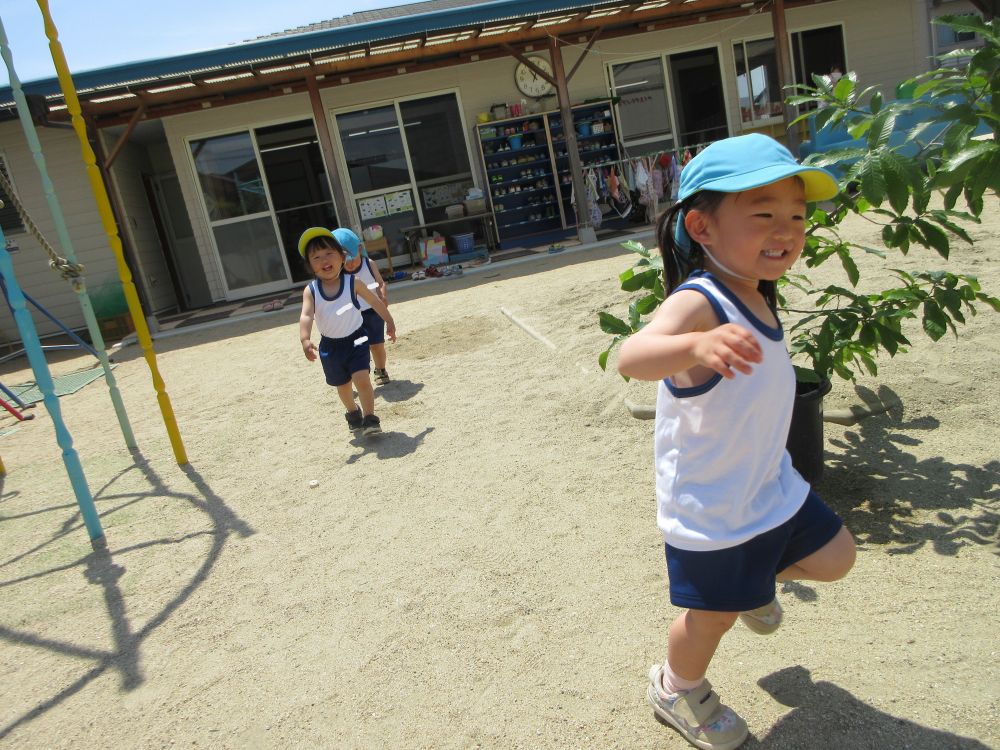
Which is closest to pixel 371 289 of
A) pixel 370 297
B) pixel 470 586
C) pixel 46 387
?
pixel 370 297

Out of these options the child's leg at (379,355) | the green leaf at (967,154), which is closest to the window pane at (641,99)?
the child's leg at (379,355)

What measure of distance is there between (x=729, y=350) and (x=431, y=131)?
12547 mm

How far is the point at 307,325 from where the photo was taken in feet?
15.2

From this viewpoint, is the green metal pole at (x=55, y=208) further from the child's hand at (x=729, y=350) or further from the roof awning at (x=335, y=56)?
the roof awning at (x=335, y=56)

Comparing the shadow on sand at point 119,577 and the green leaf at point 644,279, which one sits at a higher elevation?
the green leaf at point 644,279

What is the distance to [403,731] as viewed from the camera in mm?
2094

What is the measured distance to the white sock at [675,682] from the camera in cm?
188

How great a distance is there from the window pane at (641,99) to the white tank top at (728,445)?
12814mm

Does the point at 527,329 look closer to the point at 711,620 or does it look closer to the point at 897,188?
the point at 897,188

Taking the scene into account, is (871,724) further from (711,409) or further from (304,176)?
(304,176)

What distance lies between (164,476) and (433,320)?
3.84m

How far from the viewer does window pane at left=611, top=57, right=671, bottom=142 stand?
13.5 metres

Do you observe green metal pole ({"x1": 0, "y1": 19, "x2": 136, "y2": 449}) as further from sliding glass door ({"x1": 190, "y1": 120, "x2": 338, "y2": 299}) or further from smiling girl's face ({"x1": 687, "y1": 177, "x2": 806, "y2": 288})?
sliding glass door ({"x1": 190, "y1": 120, "x2": 338, "y2": 299})

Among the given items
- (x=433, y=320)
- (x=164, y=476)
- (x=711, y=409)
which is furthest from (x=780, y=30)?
(x=711, y=409)
